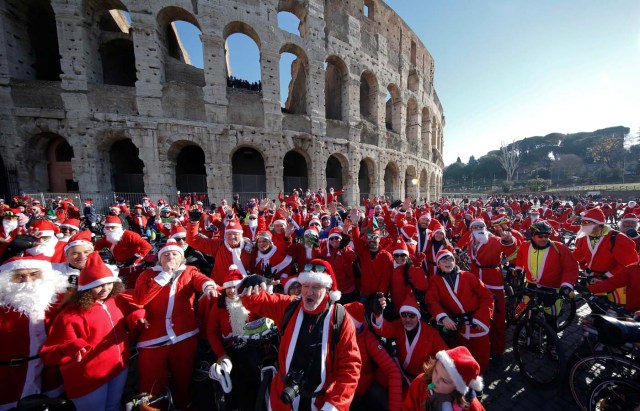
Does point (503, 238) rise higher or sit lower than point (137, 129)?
lower

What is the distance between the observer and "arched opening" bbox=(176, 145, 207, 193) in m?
15.7

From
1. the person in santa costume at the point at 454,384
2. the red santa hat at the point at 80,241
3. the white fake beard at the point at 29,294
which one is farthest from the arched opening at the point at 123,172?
the person in santa costume at the point at 454,384

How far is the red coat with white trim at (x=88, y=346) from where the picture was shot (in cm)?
192

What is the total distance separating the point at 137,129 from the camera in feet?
40.7

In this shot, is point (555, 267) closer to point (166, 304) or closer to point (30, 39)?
point (166, 304)

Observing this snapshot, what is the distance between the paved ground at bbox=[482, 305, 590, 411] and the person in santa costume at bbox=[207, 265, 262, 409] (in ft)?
9.52

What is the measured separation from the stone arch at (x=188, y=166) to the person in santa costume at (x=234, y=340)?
13218 mm

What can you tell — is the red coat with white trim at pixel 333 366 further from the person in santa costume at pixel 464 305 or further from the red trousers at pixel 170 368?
the person in santa costume at pixel 464 305

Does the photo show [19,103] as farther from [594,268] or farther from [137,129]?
[594,268]

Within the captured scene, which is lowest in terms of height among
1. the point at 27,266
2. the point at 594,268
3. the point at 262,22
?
the point at 594,268

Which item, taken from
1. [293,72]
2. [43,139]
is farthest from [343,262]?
[293,72]

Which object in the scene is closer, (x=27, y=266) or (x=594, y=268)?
(x=27, y=266)

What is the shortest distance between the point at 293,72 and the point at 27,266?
21244 millimetres

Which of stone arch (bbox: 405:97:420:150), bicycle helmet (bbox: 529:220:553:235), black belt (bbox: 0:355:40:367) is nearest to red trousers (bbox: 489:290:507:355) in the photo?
bicycle helmet (bbox: 529:220:553:235)
